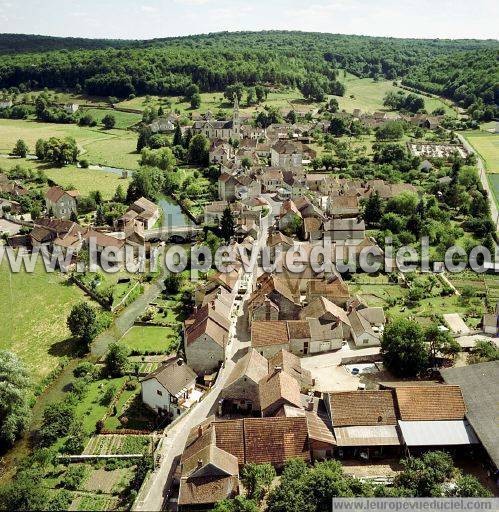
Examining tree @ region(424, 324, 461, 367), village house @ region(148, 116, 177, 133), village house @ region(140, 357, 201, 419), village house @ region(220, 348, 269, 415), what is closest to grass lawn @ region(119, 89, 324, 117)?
village house @ region(148, 116, 177, 133)

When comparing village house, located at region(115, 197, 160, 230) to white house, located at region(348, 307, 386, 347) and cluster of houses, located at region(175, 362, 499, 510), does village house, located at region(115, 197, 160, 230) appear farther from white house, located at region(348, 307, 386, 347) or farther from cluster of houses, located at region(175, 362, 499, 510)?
cluster of houses, located at region(175, 362, 499, 510)

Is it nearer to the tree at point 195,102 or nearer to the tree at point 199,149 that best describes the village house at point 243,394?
the tree at point 199,149

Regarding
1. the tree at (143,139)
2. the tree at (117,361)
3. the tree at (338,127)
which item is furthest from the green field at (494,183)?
the tree at (143,139)

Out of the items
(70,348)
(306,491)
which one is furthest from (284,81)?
(306,491)

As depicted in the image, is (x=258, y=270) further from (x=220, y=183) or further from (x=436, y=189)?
(x=436, y=189)

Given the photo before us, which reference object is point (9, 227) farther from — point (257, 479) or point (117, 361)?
point (257, 479)

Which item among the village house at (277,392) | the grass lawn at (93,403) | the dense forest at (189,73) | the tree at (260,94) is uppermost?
the dense forest at (189,73)
